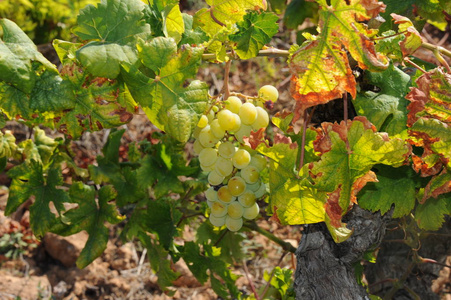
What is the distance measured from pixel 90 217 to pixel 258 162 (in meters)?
0.76

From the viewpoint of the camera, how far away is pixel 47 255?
2.43m

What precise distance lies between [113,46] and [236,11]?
31cm

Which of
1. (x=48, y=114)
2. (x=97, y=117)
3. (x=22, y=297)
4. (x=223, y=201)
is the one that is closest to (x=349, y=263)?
(x=223, y=201)

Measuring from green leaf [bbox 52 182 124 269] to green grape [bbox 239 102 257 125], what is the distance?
0.71 meters

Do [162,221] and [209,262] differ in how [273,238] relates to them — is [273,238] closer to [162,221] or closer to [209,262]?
[209,262]

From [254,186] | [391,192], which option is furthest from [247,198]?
[391,192]

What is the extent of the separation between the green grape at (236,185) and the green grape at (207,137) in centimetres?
12

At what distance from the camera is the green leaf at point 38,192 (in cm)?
152

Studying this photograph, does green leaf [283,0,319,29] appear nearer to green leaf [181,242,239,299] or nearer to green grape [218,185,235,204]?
green leaf [181,242,239,299]

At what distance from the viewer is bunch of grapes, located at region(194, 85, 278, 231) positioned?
1037 millimetres

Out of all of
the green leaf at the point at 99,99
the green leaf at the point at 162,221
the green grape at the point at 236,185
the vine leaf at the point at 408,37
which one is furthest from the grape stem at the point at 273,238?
the vine leaf at the point at 408,37

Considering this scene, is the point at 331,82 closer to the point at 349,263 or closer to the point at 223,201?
the point at 223,201

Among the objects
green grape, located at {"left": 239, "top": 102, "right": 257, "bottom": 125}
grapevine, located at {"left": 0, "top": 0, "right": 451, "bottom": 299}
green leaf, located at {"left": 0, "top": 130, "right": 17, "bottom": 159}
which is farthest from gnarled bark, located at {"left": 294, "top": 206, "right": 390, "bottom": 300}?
green leaf, located at {"left": 0, "top": 130, "right": 17, "bottom": 159}

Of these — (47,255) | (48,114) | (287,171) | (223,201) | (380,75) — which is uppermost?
(380,75)
